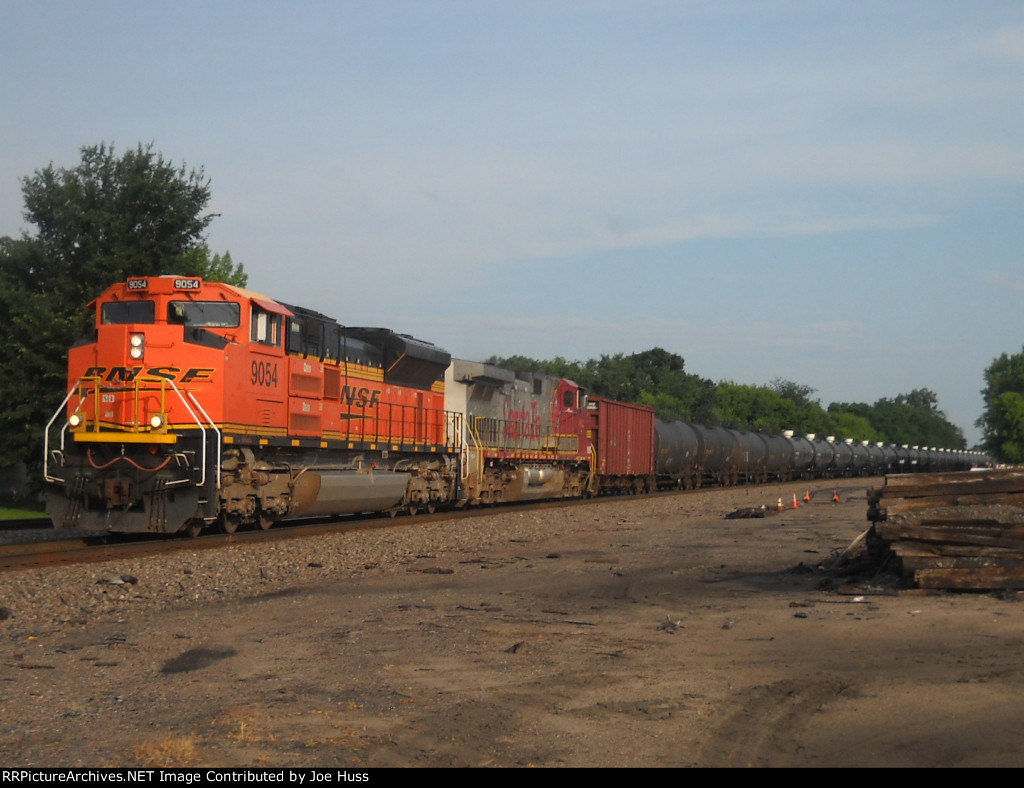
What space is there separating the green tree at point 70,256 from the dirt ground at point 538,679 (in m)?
17.0

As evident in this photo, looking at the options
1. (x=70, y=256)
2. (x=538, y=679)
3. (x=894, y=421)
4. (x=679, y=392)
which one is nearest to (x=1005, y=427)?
(x=679, y=392)

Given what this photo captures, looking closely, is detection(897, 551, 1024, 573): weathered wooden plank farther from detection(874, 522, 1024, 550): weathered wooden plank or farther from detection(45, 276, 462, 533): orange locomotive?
detection(45, 276, 462, 533): orange locomotive

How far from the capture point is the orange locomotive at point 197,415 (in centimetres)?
1408

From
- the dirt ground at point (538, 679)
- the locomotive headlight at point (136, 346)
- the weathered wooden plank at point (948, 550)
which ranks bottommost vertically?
the dirt ground at point (538, 679)

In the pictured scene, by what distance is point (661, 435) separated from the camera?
3738 cm

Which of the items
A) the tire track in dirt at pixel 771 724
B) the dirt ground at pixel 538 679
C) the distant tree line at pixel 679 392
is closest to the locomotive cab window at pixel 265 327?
the dirt ground at pixel 538 679

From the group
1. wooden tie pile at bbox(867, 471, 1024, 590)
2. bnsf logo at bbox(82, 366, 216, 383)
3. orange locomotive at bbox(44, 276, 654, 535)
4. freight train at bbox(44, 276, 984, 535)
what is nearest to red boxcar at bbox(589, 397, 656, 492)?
freight train at bbox(44, 276, 984, 535)

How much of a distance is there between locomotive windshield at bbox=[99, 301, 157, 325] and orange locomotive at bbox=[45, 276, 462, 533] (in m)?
0.02

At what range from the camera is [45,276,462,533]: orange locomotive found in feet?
46.2

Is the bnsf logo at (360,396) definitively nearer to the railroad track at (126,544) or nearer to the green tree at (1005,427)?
the railroad track at (126,544)

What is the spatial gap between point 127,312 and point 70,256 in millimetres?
13563

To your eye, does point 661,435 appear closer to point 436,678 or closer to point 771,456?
point 771,456
